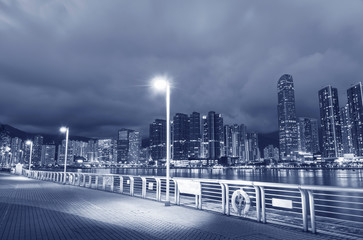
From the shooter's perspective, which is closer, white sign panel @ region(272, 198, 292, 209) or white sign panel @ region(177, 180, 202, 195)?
white sign panel @ region(272, 198, 292, 209)

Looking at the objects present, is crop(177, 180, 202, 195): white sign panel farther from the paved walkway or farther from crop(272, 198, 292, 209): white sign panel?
crop(272, 198, 292, 209): white sign panel

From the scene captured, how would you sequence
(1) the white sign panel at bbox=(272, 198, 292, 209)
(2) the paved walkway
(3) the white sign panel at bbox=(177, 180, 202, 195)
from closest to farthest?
(2) the paved walkway → (1) the white sign panel at bbox=(272, 198, 292, 209) → (3) the white sign panel at bbox=(177, 180, 202, 195)

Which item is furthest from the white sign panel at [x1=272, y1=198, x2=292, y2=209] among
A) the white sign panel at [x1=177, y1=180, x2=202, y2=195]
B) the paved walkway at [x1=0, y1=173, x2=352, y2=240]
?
the white sign panel at [x1=177, y1=180, x2=202, y2=195]

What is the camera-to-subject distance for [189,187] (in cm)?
1204

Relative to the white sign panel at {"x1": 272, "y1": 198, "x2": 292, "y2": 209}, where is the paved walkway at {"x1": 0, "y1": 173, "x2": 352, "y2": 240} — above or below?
below

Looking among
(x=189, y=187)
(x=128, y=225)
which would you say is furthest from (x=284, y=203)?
(x=128, y=225)

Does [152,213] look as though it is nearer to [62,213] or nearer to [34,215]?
[62,213]

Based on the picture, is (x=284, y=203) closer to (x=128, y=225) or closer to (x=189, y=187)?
(x=189, y=187)

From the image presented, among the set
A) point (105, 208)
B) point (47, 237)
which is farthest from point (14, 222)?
point (105, 208)

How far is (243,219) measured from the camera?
945 cm

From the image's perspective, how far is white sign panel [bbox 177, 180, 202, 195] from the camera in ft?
37.7

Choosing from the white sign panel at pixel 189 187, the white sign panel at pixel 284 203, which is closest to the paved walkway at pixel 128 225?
the white sign panel at pixel 284 203

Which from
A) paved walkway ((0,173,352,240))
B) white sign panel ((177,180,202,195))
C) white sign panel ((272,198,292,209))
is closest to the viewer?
paved walkway ((0,173,352,240))

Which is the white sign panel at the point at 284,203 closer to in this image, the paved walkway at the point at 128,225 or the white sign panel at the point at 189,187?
the paved walkway at the point at 128,225
